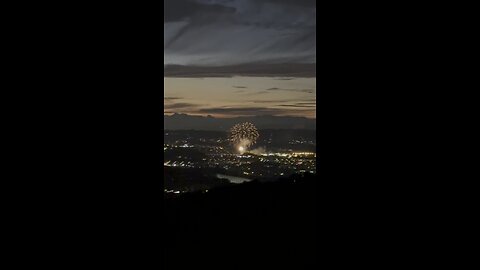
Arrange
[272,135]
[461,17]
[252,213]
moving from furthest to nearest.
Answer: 1. [252,213]
2. [272,135]
3. [461,17]

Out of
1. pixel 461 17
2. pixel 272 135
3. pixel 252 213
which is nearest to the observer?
pixel 461 17

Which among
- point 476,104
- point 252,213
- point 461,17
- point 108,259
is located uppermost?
point 461,17

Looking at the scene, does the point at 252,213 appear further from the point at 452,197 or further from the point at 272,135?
the point at 452,197

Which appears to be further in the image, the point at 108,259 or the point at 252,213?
the point at 252,213

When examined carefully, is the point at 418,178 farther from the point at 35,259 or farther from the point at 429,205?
the point at 35,259

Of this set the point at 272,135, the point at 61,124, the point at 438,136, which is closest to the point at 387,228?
the point at 438,136

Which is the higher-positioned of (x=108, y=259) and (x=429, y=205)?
(x=429, y=205)
